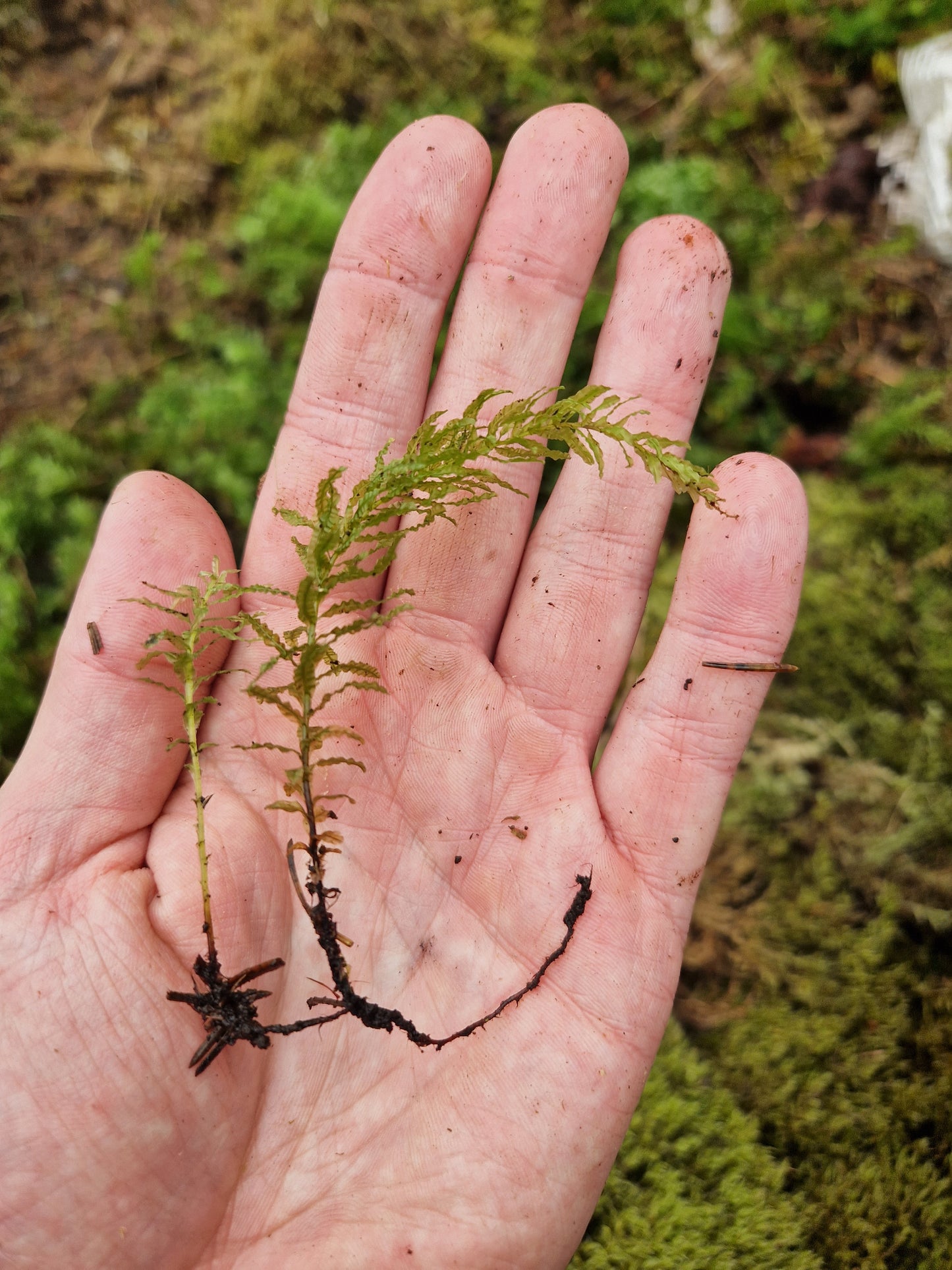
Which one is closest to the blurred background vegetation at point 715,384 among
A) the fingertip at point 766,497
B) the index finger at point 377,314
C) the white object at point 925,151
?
the white object at point 925,151

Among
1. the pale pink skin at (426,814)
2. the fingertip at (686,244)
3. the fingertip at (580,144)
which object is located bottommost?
the pale pink skin at (426,814)

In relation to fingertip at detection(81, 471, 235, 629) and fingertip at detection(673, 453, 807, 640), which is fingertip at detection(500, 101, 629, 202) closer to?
fingertip at detection(673, 453, 807, 640)

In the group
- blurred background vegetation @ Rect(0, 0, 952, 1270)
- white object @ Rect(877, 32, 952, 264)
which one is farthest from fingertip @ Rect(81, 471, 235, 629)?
white object @ Rect(877, 32, 952, 264)

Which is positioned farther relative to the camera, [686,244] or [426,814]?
[686,244]

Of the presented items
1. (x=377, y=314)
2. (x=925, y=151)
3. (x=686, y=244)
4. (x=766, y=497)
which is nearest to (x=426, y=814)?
(x=766, y=497)

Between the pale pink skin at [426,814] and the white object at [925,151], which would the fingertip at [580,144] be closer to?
the pale pink skin at [426,814]

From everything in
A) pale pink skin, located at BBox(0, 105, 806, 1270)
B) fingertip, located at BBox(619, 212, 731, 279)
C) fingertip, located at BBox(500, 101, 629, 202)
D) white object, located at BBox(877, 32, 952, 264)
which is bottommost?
pale pink skin, located at BBox(0, 105, 806, 1270)

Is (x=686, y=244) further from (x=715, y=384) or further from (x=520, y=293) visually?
(x=715, y=384)
